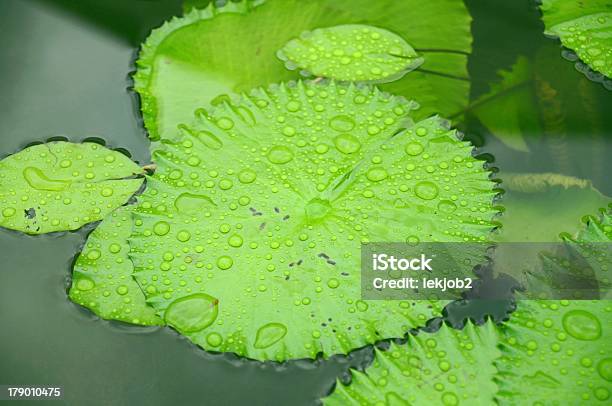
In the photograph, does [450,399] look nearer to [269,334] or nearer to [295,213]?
[269,334]

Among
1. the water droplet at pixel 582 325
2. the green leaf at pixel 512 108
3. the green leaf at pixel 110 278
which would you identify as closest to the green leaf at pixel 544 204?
the green leaf at pixel 512 108

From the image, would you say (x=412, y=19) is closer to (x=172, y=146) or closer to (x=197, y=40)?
(x=197, y=40)

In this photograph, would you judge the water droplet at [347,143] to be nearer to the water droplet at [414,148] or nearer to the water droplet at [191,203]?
the water droplet at [414,148]

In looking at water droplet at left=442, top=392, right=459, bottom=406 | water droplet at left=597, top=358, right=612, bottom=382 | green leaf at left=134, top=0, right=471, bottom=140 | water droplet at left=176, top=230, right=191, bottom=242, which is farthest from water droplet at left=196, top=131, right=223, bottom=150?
water droplet at left=597, top=358, right=612, bottom=382

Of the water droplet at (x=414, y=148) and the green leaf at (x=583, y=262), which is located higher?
the water droplet at (x=414, y=148)

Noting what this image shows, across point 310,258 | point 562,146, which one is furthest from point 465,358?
point 562,146

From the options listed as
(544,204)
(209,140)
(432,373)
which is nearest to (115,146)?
(209,140)

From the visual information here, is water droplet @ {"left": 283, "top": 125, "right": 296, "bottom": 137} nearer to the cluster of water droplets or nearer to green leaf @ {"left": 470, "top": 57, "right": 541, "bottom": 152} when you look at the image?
green leaf @ {"left": 470, "top": 57, "right": 541, "bottom": 152}

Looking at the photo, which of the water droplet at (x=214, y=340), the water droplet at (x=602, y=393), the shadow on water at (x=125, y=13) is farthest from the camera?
the shadow on water at (x=125, y=13)
